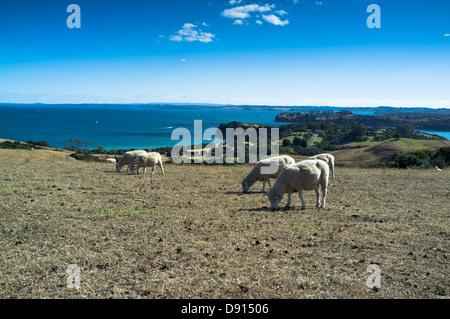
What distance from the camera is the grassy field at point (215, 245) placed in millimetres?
6559

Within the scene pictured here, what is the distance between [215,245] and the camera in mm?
9148

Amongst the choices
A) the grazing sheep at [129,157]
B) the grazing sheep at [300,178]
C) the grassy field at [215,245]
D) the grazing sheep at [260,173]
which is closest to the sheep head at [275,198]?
the grazing sheep at [300,178]

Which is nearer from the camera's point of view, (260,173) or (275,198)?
(275,198)

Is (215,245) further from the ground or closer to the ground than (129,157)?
closer to the ground

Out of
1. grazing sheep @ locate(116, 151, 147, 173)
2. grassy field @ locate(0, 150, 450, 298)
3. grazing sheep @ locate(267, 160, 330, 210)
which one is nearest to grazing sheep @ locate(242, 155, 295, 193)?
grassy field @ locate(0, 150, 450, 298)

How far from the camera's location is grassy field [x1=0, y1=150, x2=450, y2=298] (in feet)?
21.5

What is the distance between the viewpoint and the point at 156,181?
22.1 m

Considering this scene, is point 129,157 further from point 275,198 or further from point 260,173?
point 275,198

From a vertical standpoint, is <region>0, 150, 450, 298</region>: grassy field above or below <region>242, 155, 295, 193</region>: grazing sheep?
below

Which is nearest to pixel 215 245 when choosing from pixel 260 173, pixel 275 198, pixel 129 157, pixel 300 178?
pixel 275 198

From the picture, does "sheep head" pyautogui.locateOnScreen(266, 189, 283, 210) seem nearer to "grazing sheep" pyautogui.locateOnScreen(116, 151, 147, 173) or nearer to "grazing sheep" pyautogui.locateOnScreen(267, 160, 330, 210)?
"grazing sheep" pyautogui.locateOnScreen(267, 160, 330, 210)

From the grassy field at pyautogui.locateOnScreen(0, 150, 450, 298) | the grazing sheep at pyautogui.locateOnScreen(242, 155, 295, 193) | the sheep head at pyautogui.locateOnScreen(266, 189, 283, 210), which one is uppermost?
the grazing sheep at pyautogui.locateOnScreen(242, 155, 295, 193)

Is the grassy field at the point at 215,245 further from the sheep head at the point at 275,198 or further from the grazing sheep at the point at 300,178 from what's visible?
the grazing sheep at the point at 300,178
